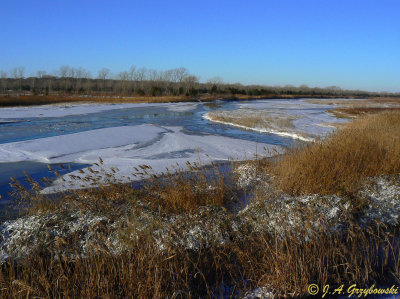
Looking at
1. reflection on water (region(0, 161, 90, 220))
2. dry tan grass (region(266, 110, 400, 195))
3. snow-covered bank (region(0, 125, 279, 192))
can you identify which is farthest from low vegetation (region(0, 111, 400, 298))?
reflection on water (region(0, 161, 90, 220))

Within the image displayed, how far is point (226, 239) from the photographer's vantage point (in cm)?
492

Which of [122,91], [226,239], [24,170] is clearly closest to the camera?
[226,239]

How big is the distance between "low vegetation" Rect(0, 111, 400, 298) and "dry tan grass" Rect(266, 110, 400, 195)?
0.02 metres

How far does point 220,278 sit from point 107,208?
2555 millimetres

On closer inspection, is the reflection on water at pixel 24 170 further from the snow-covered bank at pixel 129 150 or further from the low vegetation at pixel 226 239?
the low vegetation at pixel 226 239

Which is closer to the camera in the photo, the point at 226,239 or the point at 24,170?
the point at 226,239

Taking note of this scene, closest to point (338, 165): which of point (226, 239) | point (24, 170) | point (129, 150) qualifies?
point (226, 239)

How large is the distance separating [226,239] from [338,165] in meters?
3.25

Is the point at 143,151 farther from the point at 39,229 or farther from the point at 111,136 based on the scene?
the point at 39,229

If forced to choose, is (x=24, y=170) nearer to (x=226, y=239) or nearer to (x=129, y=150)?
(x=129, y=150)

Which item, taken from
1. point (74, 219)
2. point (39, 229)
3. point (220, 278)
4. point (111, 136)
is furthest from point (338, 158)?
point (111, 136)

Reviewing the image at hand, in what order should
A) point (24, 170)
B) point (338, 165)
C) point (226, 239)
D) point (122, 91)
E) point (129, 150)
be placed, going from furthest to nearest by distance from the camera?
1. point (122, 91)
2. point (129, 150)
3. point (24, 170)
4. point (338, 165)
5. point (226, 239)

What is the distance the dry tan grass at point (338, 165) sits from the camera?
646cm

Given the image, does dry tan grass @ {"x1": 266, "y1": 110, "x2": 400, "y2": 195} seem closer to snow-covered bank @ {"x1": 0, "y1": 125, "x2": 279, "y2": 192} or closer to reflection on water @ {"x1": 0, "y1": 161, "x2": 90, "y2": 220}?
snow-covered bank @ {"x1": 0, "y1": 125, "x2": 279, "y2": 192}
